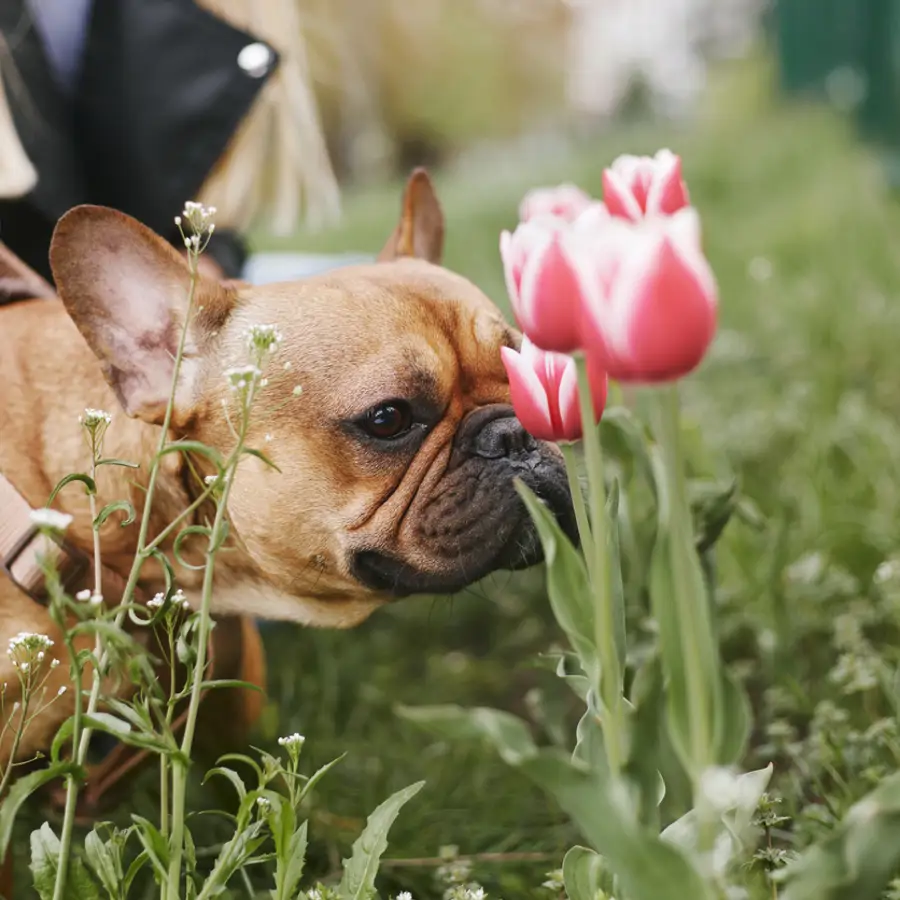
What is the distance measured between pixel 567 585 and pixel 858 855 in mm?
313

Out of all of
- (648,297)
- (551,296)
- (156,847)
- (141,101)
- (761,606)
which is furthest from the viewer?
(141,101)

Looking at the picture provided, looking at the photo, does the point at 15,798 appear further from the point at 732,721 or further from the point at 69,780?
the point at 732,721

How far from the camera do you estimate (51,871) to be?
100 cm

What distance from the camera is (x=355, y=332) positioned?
140 cm

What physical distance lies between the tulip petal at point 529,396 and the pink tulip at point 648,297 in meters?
0.22

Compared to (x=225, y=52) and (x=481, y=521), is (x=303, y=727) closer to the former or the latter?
(x=481, y=521)

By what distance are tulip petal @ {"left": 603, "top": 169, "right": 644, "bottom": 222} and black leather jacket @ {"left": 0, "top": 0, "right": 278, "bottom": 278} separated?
1.22 m

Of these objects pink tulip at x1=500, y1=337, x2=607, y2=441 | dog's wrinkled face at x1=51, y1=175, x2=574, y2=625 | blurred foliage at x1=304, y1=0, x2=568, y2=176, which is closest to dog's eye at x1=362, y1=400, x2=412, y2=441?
dog's wrinkled face at x1=51, y1=175, x2=574, y2=625

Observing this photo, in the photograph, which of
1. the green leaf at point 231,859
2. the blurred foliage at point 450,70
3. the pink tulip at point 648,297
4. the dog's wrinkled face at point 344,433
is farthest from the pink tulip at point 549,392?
the blurred foliage at point 450,70

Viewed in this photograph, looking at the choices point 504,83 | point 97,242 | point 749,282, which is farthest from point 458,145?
point 97,242

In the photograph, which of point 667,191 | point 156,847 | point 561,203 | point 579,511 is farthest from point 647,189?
point 561,203

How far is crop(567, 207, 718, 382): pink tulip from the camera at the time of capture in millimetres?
736

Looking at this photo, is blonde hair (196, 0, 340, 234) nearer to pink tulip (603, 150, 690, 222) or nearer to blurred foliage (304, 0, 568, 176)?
pink tulip (603, 150, 690, 222)

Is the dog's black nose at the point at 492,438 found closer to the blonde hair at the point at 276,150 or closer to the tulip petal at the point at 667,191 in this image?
the tulip petal at the point at 667,191
